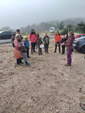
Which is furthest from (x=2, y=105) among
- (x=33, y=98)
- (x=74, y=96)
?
(x=74, y=96)

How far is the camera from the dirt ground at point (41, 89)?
2.69 meters

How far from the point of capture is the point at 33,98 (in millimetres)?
2994

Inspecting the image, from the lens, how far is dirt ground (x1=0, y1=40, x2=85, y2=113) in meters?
2.69

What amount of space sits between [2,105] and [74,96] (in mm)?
1999

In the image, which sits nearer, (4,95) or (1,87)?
(4,95)

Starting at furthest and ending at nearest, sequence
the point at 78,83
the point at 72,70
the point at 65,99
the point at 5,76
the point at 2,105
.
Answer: the point at 72,70, the point at 5,76, the point at 78,83, the point at 65,99, the point at 2,105

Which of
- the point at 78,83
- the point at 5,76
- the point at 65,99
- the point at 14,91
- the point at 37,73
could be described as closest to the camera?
the point at 65,99

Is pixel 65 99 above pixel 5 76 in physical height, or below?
below

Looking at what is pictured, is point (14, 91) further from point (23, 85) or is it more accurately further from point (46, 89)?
point (46, 89)

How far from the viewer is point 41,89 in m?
3.40

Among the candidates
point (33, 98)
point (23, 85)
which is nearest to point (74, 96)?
point (33, 98)

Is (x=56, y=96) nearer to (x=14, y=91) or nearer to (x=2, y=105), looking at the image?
(x=14, y=91)

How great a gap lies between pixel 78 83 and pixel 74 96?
2.61 ft

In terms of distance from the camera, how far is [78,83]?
149 inches
